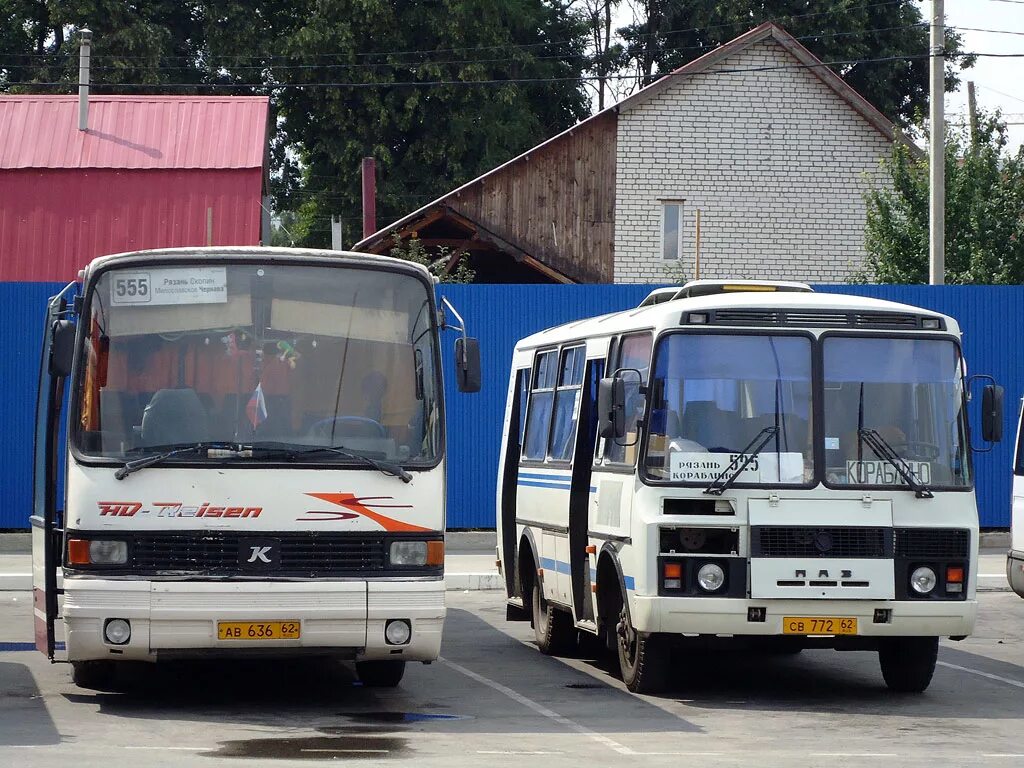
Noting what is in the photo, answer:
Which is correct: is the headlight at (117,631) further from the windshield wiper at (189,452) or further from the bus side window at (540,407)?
the bus side window at (540,407)

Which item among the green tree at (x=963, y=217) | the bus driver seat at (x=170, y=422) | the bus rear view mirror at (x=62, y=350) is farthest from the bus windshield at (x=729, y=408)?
the green tree at (x=963, y=217)

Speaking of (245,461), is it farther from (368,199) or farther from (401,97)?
(401,97)

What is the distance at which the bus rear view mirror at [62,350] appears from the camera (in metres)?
9.99

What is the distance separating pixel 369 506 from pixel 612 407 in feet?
6.57

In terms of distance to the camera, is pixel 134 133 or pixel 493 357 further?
pixel 134 133

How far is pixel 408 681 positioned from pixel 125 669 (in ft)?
6.50

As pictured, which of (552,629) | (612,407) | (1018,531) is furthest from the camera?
(1018,531)

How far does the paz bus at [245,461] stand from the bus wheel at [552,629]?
3.44 m

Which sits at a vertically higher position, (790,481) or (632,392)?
(632,392)

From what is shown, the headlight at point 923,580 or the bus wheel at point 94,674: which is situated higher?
the headlight at point 923,580

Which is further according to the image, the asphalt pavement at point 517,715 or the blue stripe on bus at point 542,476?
the blue stripe on bus at point 542,476

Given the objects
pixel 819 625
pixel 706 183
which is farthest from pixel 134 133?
pixel 819 625

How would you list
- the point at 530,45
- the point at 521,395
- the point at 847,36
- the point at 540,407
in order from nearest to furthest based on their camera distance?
the point at 540,407 < the point at 521,395 < the point at 847,36 < the point at 530,45

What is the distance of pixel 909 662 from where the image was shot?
11477mm
